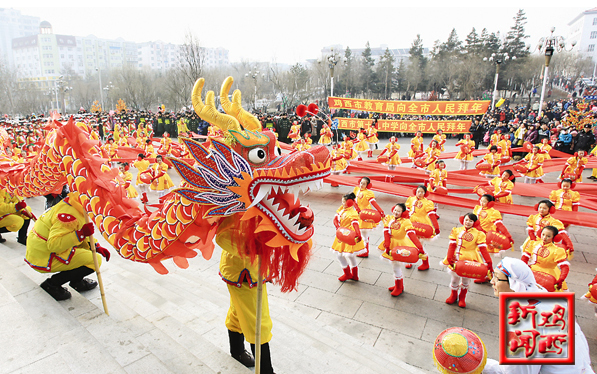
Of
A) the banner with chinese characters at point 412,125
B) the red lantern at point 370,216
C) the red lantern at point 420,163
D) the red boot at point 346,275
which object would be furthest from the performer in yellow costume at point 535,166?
the red boot at point 346,275

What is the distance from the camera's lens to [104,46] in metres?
84.2

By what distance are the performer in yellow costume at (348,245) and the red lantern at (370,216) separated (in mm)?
561

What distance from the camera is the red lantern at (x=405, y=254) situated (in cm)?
476

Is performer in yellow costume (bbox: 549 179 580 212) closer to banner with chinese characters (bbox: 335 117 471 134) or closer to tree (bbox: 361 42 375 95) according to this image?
banner with chinese characters (bbox: 335 117 471 134)

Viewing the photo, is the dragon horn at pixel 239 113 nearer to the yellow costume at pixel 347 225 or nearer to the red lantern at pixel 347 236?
the red lantern at pixel 347 236

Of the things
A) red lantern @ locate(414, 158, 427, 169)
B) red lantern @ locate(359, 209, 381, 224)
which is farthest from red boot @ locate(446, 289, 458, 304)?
red lantern @ locate(414, 158, 427, 169)

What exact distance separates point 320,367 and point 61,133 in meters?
3.15

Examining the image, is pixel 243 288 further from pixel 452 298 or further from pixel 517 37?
pixel 517 37

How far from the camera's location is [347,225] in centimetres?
538

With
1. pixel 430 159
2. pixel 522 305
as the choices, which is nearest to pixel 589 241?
pixel 430 159

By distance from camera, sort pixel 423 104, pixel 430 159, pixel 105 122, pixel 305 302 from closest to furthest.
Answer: pixel 305 302 < pixel 430 159 < pixel 423 104 < pixel 105 122

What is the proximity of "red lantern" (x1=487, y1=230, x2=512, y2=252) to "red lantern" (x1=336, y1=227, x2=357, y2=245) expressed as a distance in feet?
7.21

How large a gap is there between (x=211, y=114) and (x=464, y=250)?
12.6 feet

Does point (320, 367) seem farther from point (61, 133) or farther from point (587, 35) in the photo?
point (587, 35)
